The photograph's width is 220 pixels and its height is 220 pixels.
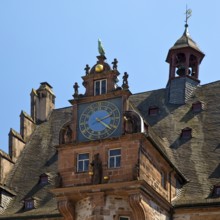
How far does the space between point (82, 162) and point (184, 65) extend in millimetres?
14178

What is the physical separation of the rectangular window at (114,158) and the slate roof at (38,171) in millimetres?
5181

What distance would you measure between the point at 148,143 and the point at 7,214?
9.15 meters

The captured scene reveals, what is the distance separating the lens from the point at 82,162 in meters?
29.8

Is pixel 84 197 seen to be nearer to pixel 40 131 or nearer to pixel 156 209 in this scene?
pixel 156 209

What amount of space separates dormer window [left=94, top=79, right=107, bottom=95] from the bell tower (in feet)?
31.3

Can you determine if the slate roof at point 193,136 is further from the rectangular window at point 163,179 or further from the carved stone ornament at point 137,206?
the carved stone ornament at point 137,206

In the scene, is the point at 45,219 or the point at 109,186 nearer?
the point at 109,186

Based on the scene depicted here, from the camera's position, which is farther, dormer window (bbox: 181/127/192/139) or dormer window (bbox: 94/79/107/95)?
dormer window (bbox: 181/127/192/139)

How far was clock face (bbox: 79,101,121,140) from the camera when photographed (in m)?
29.5

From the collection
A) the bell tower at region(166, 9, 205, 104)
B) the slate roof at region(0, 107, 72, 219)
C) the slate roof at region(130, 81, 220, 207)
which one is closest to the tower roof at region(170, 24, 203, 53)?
the bell tower at region(166, 9, 205, 104)

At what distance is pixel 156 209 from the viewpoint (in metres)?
29.4

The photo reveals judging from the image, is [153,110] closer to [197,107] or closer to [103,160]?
[197,107]

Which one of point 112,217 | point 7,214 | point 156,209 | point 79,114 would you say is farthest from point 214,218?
point 7,214

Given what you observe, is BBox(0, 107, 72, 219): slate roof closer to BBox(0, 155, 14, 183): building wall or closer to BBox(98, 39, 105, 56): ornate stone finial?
BBox(0, 155, 14, 183): building wall
